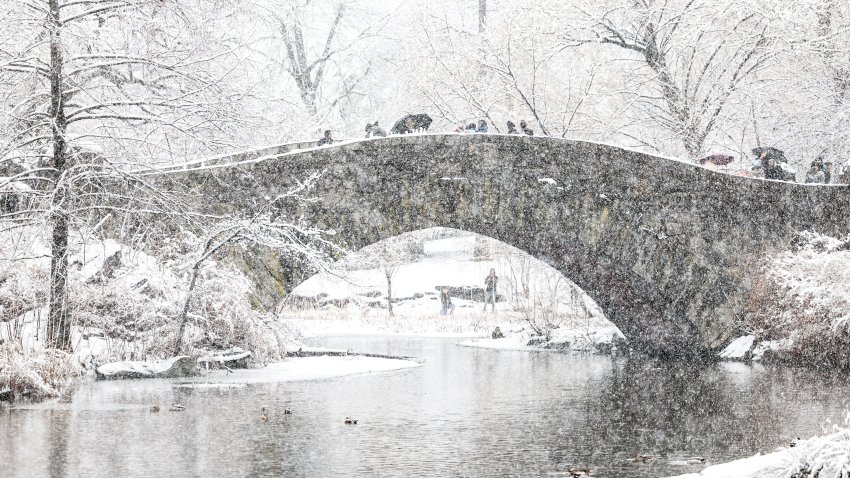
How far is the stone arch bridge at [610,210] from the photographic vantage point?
687 inches

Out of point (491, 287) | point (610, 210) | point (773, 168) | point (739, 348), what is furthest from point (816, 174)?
point (491, 287)

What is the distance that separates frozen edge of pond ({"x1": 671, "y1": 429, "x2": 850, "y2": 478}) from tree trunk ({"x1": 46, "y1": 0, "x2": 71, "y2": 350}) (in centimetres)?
909

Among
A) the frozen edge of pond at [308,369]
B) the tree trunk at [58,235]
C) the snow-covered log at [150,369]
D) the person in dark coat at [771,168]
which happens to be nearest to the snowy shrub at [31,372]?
the tree trunk at [58,235]

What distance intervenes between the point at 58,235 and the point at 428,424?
221 inches

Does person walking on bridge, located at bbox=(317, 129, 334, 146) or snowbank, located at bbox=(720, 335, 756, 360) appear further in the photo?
person walking on bridge, located at bbox=(317, 129, 334, 146)

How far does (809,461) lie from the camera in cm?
669

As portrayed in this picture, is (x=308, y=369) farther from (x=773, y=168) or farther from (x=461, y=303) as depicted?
(x=461, y=303)

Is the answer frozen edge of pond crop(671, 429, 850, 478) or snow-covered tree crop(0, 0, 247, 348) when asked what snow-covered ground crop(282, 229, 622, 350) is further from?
frozen edge of pond crop(671, 429, 850, 478)

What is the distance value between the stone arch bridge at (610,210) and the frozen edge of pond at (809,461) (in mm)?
10632

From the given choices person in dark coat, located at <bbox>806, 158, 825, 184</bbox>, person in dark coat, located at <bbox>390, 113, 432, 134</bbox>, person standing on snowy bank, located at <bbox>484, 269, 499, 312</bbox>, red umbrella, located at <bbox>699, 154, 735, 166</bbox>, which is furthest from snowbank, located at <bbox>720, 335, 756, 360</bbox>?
person standing on snowy bank, located at <bbox>484, 269, 499, 312</bbox>

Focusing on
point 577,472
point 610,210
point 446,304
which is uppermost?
point 610,210

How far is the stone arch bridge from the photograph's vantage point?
687 inches

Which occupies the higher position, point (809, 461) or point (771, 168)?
point (771, 168)

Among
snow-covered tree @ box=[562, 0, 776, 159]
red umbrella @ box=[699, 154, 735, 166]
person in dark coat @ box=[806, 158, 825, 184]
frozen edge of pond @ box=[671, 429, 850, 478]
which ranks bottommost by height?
frozen edge of pond @ box=[671, 429, 850, 478]
